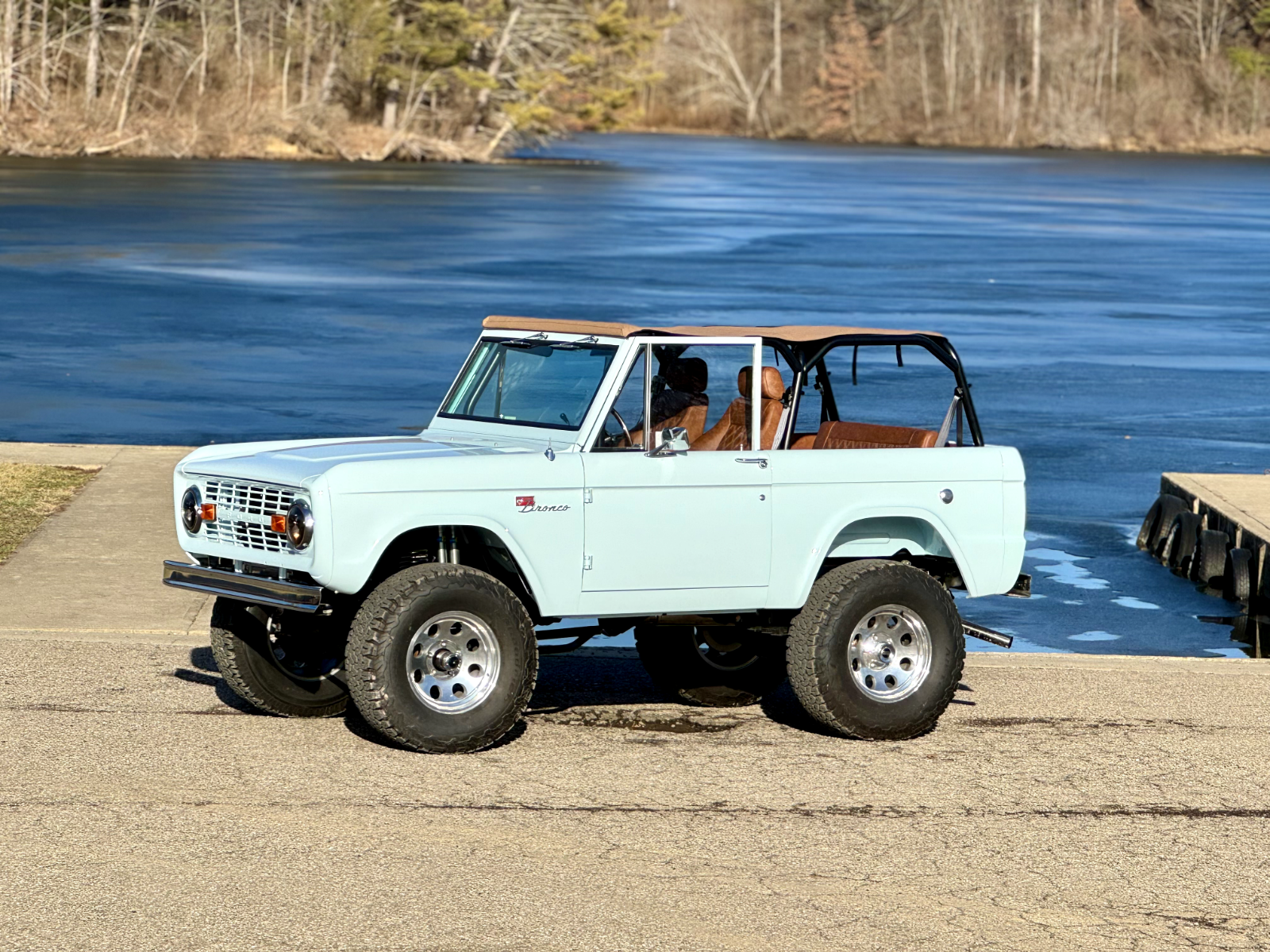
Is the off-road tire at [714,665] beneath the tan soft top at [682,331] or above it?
beneath

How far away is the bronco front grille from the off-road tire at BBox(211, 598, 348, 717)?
0.37 metres

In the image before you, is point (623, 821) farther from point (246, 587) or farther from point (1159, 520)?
point (1159, 520)

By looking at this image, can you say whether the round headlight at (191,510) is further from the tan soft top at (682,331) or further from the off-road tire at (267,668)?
the tan soft top at (682,331)

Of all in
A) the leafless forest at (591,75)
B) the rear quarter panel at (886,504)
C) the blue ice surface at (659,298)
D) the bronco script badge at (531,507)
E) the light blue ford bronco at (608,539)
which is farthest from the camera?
the leafless forest at (591,75)

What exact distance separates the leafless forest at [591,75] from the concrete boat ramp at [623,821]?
2618 inches

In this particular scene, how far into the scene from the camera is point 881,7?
13825 cm

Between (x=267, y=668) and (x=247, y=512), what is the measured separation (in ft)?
2.59

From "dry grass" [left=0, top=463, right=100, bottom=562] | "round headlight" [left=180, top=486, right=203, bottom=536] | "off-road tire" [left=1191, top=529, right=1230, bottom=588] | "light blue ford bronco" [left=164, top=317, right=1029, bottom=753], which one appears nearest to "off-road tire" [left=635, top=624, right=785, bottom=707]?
"light blue ford bronco" [left=164, top=317, right=1029, bottom=753]

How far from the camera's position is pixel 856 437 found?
952 centimetres

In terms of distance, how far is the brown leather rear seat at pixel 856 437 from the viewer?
9477 millimetres

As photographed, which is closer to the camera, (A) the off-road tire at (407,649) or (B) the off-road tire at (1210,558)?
(A) the off-road tire at (407,649)

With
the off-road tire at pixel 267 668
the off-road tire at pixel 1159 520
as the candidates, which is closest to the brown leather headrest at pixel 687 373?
the off-road tire at pixel 267 668

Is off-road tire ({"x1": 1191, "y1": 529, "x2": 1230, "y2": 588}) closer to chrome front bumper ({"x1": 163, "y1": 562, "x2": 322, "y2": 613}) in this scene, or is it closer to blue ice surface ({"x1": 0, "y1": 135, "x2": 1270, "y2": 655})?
blue ice surface ({"x1": 0, "y1": 135, "x2": 1270, "y2": 655})

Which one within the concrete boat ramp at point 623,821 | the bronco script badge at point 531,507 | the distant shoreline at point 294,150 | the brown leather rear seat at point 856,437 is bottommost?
the concrete boat ramp at point 623,821
